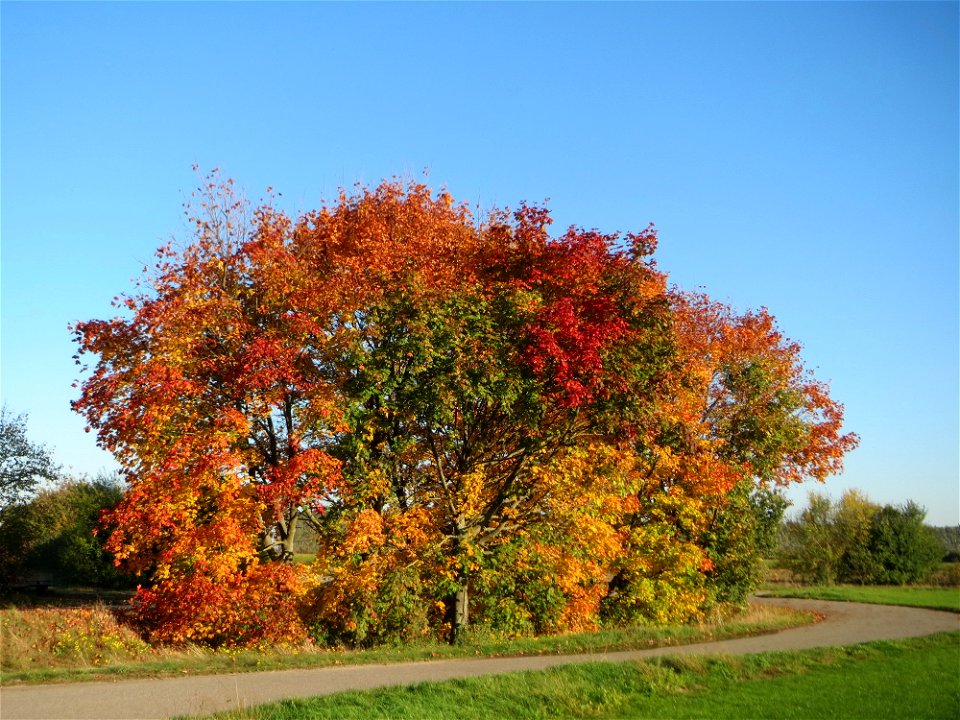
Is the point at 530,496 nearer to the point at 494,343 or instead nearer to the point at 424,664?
the point at 494,343

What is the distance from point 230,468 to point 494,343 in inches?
247

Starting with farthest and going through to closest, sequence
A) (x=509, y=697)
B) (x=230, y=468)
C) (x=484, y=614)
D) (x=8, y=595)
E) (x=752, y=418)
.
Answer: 1. (x=8, y=595)
2. (x=752, y=418)
3. (x=484, y=614)
4. (x=230, y=468)
5. (x=509, y=697)

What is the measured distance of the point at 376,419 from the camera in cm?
1719

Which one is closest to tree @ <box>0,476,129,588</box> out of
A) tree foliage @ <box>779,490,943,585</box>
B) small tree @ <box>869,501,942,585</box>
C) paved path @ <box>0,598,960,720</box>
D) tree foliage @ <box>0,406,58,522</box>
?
tree foliage @ <box>0,406,58,522</box>

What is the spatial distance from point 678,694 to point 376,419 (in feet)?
27.8

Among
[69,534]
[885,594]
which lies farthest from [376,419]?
[885,594]

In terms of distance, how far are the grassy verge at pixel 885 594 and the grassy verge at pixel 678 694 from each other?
1751 cm

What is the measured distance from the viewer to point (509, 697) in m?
11.1

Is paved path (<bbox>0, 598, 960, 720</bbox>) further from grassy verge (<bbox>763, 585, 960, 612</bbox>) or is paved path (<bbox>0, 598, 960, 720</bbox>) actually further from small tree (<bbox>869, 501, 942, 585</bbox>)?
small tree (<bbox>869, 501, 942, 585</bbox>)

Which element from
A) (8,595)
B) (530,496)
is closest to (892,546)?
(530,496)

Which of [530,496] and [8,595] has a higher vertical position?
[530,496]

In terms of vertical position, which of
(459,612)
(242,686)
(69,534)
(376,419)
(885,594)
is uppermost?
(376,419)

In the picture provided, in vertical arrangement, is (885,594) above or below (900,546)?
below

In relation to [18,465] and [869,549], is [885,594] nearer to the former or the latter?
[869,549]
